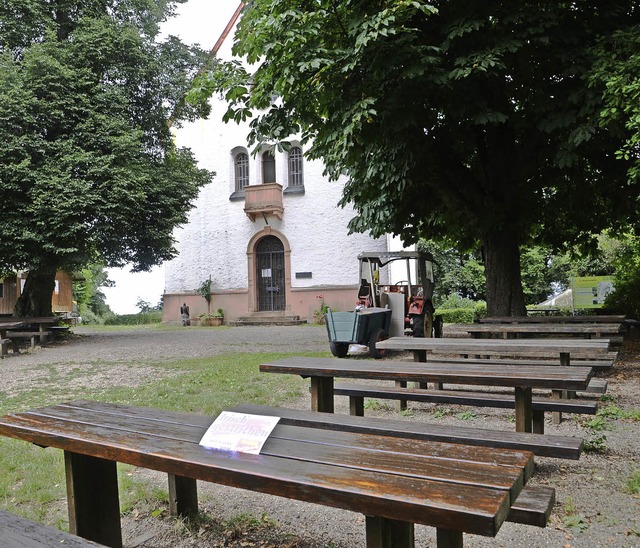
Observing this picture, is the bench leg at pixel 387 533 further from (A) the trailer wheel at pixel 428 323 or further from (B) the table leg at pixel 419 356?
(A) the trailer wheel at pixel 428 323

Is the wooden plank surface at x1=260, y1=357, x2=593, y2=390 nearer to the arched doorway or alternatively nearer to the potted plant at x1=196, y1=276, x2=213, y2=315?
the arched doorway

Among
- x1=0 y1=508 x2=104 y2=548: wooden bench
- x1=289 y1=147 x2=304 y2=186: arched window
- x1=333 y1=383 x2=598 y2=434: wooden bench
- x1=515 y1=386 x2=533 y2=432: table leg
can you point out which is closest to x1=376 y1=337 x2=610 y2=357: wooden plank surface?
x1=333 y1=383 x2=598 y2=434: wooden bench

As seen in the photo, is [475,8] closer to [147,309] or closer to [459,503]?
[459,503]

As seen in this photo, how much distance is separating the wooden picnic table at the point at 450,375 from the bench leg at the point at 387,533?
6.09ft

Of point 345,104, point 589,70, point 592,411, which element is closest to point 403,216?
point 345,104

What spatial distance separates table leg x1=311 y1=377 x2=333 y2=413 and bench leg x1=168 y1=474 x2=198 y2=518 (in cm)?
140

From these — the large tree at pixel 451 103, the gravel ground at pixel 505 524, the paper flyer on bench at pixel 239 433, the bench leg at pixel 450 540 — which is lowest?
the gravel ground at pixel 505 524

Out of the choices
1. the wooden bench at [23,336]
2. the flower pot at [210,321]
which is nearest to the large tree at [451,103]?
the wooden bench at [23,336]

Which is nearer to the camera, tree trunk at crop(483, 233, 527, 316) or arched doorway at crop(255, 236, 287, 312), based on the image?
tree trunk at crop(483, 233, 527, 316)

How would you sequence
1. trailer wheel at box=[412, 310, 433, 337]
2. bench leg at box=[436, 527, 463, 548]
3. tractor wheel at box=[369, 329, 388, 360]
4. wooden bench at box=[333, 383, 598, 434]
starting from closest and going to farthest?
bench leg at box=[436, 527, 463, 548] → wooden bench at box=[333, 383, 598, 434] → tractor wheel at box=[369, 329, 388, 360] → trailer wheel at box=[412, 310, 433, 337]

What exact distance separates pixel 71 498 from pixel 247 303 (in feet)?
76.9

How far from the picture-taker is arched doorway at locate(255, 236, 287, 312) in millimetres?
26188

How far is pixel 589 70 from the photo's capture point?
25.7 ft

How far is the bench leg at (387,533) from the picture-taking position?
6.48 feet
